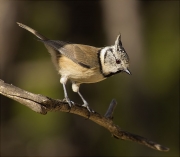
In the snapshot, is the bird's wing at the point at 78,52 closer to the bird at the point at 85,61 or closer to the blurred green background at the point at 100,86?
the bird at the point at 85,61

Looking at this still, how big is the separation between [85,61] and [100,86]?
2.94m

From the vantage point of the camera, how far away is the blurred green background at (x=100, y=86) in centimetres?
582

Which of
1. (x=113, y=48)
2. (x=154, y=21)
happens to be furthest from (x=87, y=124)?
(x=113, y=48)

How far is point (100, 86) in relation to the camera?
630cm

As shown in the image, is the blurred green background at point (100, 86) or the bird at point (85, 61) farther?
the blurred green background at point (100, 86)

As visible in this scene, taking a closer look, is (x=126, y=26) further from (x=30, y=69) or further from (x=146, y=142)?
(x=146, y=142)

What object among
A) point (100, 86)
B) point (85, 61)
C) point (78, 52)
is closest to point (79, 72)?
point (85, 61)

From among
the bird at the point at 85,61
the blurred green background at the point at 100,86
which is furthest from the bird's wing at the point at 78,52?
the blurred green background at the point at 100,86

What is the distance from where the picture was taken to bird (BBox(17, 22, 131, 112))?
10.8ft

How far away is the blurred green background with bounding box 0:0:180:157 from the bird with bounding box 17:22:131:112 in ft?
6.88

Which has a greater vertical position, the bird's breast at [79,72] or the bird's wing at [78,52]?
the bird's wing at [78,52]

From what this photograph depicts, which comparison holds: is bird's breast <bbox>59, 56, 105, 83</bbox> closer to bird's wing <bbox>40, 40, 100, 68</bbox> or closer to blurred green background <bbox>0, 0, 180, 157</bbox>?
bird's wing <bbox>40, 40, 100, 68</bbox>

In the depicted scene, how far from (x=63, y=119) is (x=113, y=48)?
2881mm

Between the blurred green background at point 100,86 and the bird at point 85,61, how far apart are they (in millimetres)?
2098
